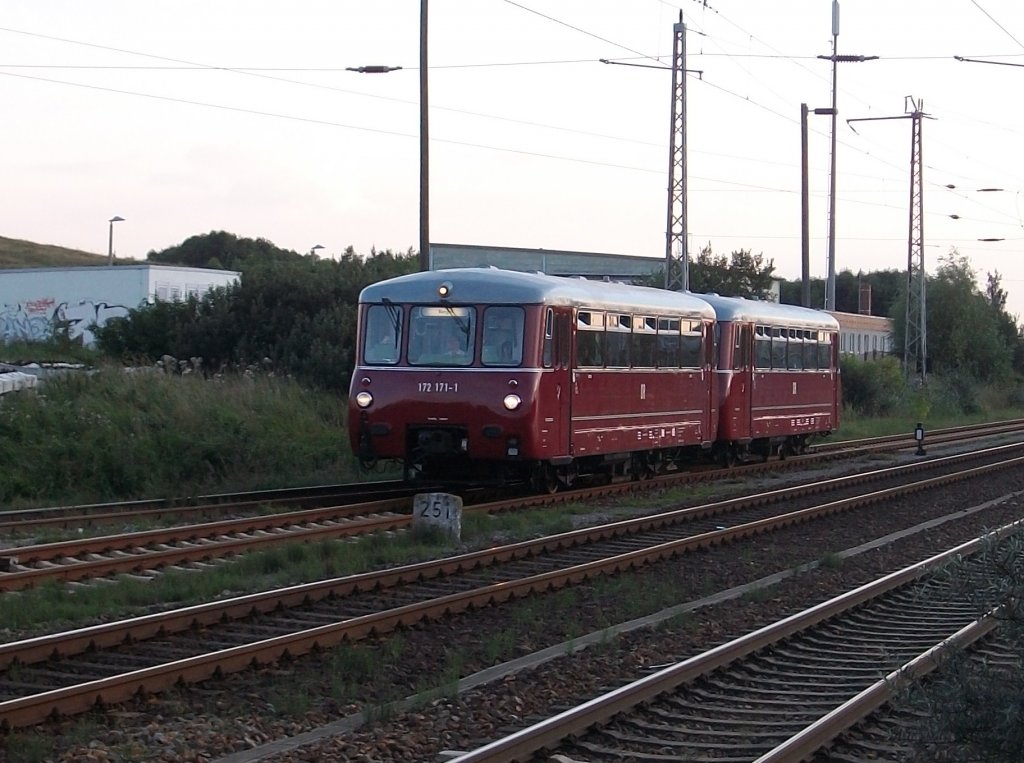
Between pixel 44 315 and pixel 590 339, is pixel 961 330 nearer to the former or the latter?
pixel 44 315

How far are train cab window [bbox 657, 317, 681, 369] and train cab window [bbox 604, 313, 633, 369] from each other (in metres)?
1.25

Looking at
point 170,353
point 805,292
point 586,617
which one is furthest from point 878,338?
point 586,617

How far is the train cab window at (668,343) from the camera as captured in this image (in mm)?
21672

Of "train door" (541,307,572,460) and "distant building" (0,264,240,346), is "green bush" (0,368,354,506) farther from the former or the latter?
"distant building" (0,264,240,346)

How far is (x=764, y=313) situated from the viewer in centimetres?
2631

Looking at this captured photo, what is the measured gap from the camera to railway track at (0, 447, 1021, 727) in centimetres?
811

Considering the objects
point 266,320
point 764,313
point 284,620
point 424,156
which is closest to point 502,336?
point 424,156

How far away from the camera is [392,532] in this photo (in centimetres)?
1559

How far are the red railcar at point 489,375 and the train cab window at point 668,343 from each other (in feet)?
5.14

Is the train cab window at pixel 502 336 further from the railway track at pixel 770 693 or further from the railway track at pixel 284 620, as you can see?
the railway track at pixel 770 693

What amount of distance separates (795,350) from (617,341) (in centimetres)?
897

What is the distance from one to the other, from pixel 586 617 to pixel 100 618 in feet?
12.0

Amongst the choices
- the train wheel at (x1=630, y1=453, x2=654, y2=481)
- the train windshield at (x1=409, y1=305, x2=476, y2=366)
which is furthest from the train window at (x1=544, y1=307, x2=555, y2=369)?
the train wheel at (x1=630, y1=453, x2=654, y2=481)

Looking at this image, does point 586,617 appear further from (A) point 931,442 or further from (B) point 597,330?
(A) point 931,442
